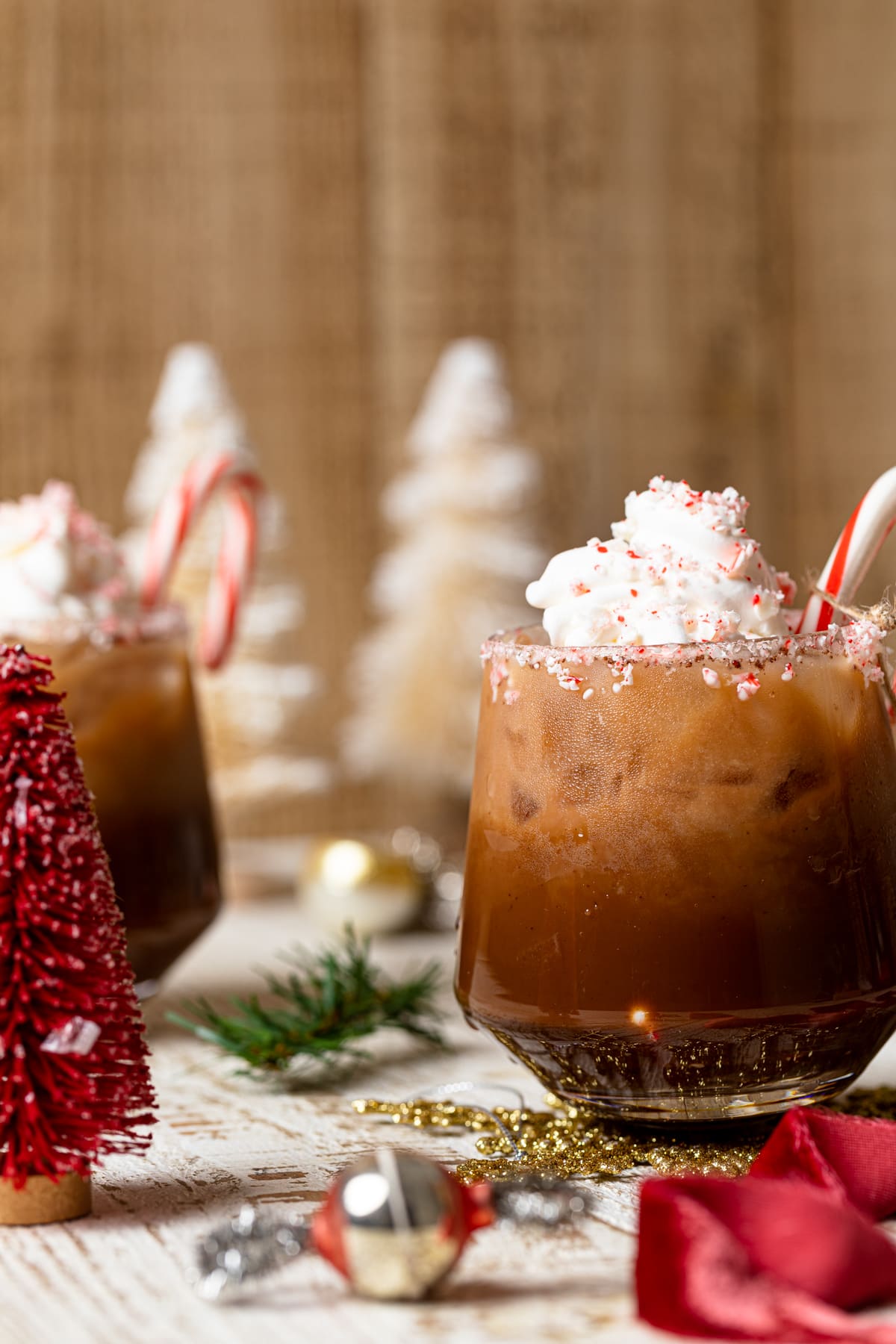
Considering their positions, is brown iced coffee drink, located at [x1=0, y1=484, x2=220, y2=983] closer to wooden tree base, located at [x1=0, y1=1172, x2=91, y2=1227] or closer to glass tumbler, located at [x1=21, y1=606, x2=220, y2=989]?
glass tumbler, located at [x1=21, y1=606, x2=220, y2=989]

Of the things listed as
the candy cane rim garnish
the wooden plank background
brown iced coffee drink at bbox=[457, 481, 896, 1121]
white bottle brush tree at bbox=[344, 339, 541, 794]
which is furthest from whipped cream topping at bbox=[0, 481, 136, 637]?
the wooden plank background

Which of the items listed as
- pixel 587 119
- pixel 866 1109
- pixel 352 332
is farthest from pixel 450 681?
pixel 866 1109

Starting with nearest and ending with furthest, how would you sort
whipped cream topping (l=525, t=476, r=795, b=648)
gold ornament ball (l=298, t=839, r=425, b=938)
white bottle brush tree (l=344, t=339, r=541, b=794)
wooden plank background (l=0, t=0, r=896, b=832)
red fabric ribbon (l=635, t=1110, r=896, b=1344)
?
red fabric ribbon (l=635, t=1110, r=896, b=1344)
whipped cream topping (l=525, t=476, r=795, b=648)
gold ornament ball (l=298, t=839, r=425, b=938)
white bottle brush tree (l=344, t=339, r=541, b=794)
wooden plank background (l=0, t=0, r=896, b=832)

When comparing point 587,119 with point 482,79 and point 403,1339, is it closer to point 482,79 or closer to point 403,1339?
point 482,79

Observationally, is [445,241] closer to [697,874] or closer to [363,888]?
[363,888]

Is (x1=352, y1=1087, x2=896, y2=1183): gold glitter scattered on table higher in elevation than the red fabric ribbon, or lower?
lower

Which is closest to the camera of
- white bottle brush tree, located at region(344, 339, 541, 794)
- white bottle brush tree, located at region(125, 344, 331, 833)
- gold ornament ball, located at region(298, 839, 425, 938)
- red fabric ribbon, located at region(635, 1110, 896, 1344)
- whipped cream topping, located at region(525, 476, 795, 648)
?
red fabric ribbon, located at region(635, 1110, 896, 1344)

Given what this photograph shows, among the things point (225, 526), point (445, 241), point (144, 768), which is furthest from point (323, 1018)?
point (445, 241)
